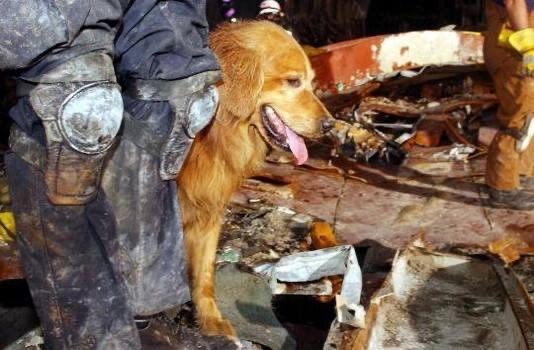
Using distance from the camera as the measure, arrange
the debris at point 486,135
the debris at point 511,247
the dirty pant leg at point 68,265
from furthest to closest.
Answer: the debris at point 486,135 < the debris at point 511,247 < the dirty pant leg at point 68,265

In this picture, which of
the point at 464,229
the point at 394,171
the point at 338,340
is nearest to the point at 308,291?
the point at 338,340

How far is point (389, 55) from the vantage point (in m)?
7.46

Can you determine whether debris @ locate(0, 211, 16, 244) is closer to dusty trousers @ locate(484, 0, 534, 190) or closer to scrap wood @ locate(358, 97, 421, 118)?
dusty trousers @ locate(484, 0, 534, 190)

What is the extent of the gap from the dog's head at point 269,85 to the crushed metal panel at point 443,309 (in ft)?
2.67

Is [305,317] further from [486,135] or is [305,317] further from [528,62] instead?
[486,135]

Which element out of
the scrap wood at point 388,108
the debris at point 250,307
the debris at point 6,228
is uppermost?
the debris at point 6,228

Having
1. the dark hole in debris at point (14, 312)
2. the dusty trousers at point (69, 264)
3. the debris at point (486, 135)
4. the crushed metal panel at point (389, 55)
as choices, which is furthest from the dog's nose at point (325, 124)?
the crushed metal panel at point (389, 55)

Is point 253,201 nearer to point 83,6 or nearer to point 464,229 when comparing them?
point 464,229

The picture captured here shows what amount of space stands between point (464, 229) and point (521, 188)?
Answer: 25.2 inches

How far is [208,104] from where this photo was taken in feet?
10.0

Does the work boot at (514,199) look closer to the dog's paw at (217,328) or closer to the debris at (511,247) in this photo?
the debris at (511,247)

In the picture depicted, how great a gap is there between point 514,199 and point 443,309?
1742mm

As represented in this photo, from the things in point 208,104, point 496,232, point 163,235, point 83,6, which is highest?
point 83,6

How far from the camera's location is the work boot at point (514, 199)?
5.37 meters
